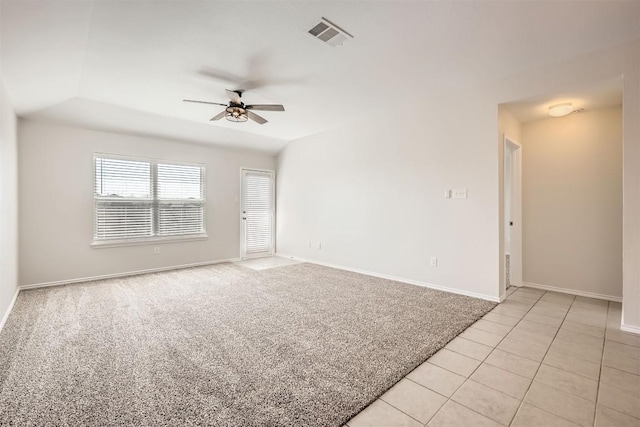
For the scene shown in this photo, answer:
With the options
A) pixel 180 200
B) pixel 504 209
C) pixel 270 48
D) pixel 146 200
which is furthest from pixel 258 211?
pixel 504 209

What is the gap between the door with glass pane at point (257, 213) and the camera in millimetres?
6488

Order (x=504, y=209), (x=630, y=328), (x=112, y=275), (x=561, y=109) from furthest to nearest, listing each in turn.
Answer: (x=112, y=275) → (x=504, y=209) → (x=561, y=109) → (x=630, y=328)

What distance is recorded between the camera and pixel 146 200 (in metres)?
5.13

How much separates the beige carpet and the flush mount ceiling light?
2.60 meters

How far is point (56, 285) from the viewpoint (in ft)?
13.9

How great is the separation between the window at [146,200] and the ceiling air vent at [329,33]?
410 centimetres

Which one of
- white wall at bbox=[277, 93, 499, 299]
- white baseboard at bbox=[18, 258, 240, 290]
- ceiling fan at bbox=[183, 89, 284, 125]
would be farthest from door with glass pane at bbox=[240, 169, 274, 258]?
ceiling fan at bbox=[183, 89, 284, 125]

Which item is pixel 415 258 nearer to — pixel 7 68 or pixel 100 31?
pixel 100 31

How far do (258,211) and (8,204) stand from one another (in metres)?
4.11

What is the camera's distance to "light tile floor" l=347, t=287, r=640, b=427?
1609 millimetres

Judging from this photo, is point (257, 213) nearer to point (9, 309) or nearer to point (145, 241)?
point (145, 241)

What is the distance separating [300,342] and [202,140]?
457 centimetres

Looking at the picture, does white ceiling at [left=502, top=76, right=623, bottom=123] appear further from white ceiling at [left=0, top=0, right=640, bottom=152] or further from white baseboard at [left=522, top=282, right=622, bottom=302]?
white baseboard at [left=522, top=282, right=622, bottom=302]

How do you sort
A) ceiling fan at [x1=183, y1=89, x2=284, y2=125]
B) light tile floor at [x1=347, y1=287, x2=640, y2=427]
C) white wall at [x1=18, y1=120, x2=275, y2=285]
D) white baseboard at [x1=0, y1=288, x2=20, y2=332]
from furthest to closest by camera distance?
white wall at [x1=18, y1=120, x2=275, y2=285] < ceiling fan at [x1=183, y1=89, x2=284, y2=125] < white baseboard at [x1=0, y1=288, x2=20, y2=332] < light tile floor at [x1=347, y1=287, x2=640, y2=427]
